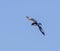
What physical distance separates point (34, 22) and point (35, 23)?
409 mm

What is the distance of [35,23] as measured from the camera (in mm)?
53219

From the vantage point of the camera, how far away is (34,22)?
174 feet
